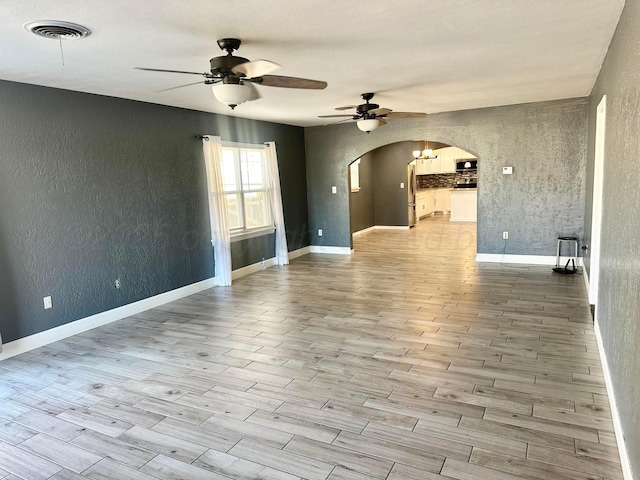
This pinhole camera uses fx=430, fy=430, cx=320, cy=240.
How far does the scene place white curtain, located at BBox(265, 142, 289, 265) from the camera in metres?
7.07

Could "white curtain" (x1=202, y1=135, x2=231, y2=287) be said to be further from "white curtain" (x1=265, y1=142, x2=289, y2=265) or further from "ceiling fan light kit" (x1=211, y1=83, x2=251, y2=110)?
"ceiling fan light kit" (x1=211, y1=83, x2=251, y2=110)

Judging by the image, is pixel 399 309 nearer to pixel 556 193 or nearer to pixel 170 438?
pixel 170 438

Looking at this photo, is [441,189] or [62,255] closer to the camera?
[62,255]

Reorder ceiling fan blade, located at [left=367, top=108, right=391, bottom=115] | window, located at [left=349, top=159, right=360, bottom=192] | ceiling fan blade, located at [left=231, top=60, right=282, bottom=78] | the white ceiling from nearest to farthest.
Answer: the white ceiling
ceiling fan blade, located at [left=231, top=60, right=282, bottom=78]
ceiling fan blade, located at [left=367, top=108, right=391, bottom=115]
window, located at [left=349, top=159, right=360, bottom=192]

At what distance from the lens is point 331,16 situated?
8.36 ft

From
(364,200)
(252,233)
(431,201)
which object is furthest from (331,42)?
(431,201)

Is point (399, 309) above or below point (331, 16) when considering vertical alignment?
below

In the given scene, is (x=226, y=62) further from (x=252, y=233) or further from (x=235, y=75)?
(x=252, y=233)

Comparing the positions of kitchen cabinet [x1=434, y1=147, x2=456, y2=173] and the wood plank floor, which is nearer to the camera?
the wood plank floor

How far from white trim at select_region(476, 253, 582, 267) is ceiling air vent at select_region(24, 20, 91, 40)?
6.03 meters

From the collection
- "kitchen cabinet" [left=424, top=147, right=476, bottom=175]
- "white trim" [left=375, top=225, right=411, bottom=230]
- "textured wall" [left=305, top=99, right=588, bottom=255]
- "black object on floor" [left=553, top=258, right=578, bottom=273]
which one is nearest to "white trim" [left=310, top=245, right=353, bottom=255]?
"textured wall" [left=305, top=99, right=588, bottom=255]

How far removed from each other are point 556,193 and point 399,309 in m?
3.32

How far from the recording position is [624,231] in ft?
7.32

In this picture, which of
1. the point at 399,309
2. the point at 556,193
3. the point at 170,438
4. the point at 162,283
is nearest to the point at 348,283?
the point at 399,309
